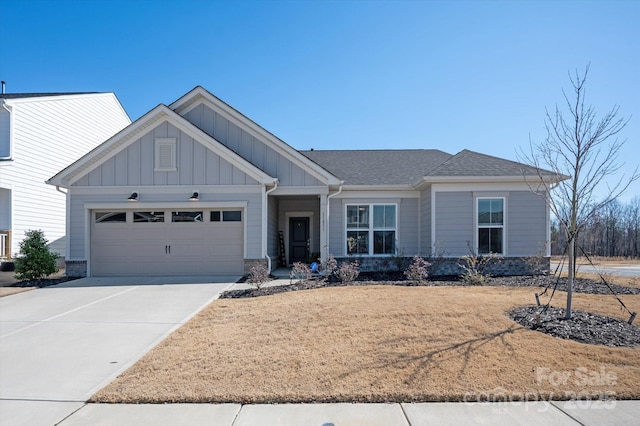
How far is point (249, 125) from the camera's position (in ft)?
43.6

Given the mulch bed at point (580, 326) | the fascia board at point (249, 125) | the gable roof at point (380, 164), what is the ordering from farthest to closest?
1. the gable roof at point (380, 164)
2. the fascia board at point (249, 125)
3. the mulch bed at point (580, 326)

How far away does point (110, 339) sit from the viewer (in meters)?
5.93

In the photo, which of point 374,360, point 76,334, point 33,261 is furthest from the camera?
point 33,261

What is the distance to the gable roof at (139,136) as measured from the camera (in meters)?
12.1

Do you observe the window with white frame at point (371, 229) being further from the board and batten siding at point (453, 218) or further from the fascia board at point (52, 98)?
the fascia board at point (52, 98)

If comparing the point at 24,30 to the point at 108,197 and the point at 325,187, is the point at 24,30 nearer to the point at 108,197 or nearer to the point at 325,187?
the point at 108,197

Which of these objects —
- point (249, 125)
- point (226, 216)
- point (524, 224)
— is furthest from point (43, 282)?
point (524, 224)

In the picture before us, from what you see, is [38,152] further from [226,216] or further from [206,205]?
[226,216]

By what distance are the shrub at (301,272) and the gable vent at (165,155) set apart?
5.46 meters

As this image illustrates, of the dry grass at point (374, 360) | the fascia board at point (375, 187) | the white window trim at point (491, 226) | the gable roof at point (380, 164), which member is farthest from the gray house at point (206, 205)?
the dry grass at point (374, 360)

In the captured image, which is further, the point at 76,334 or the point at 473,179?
the point at 473,179

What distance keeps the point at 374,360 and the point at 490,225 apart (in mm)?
9649

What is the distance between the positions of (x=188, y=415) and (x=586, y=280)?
12.2m

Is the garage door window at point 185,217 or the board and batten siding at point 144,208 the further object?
the garage door window at point 185,217
